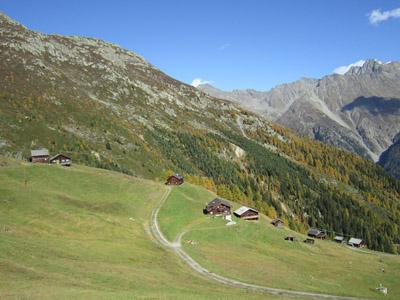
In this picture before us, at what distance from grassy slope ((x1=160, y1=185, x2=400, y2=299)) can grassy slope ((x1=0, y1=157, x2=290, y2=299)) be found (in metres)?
8.41

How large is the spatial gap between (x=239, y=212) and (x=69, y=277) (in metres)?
76.4

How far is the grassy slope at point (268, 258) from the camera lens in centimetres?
7225

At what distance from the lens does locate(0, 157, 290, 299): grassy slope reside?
4472cm

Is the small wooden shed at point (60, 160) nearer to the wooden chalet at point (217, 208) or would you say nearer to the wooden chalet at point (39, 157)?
the wooden chalet at point (39, 157)

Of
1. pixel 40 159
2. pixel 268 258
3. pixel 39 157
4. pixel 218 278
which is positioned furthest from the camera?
pixel 40 159

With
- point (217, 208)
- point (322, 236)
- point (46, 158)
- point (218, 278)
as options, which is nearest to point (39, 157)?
point (46, 158)

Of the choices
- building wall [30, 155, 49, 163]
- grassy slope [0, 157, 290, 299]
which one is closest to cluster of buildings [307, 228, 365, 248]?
grassy slope [0, 157, 290, 299]

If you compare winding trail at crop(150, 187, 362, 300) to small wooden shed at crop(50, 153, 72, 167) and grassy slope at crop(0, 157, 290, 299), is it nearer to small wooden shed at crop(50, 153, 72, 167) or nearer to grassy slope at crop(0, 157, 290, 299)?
grassy slope at crop(0, 157, 290, 299)

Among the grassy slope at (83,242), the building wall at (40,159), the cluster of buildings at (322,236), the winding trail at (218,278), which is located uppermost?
the building wall at (40,159)

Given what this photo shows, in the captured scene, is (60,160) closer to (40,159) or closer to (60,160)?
(60,160)

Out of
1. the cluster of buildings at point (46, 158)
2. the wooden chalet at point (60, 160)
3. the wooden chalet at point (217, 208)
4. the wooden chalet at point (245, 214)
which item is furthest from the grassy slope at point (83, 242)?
the wooden chalet at point (245, 214)

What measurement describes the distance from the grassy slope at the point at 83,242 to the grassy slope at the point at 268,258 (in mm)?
8415

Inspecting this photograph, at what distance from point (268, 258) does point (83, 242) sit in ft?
135

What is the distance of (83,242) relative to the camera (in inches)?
2726
